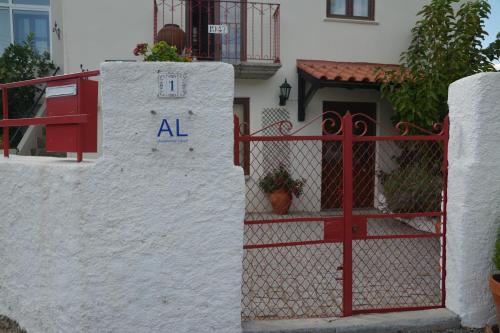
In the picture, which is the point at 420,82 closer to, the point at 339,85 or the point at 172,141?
the point at 339,85

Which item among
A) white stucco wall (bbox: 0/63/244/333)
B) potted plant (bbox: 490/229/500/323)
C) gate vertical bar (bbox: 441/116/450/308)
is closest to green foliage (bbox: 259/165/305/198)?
gate vertical bar (bbox: 441/116/450/308)

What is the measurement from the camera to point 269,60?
25.7 feet

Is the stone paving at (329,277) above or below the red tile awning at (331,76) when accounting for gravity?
below

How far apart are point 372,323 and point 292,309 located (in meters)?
0.78

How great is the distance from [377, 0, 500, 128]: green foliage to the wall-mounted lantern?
1.71 m

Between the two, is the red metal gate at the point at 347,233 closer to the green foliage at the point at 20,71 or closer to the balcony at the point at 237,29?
the balcony at the point at 237,29

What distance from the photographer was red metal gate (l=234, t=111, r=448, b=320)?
3.28 meters

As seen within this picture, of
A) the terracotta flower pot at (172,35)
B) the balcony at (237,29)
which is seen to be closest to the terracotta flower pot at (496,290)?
the balcony at (237,29)

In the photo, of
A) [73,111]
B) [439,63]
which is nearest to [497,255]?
[73,111]

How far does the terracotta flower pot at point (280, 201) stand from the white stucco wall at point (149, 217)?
4.73m

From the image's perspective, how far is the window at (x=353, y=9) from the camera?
27.6 ft

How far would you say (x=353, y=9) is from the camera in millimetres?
8492

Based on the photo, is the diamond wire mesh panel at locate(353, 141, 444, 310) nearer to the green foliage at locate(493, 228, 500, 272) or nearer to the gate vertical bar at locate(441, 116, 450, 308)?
the gate vertical bar at locate(441, 116, 450, 308)

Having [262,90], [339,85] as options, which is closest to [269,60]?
[262,90]
